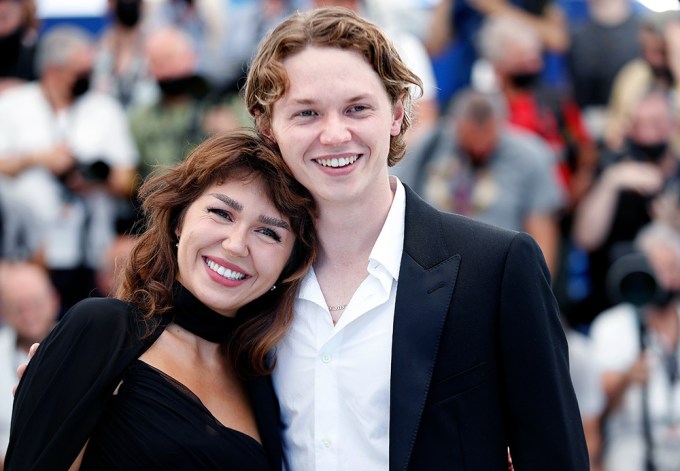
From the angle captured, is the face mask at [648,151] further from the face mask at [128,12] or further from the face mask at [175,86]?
the face mask at [128,12]

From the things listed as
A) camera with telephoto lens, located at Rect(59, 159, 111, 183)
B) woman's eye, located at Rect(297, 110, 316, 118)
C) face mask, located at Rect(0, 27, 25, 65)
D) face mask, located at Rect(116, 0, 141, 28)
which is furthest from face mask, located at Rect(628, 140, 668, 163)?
face mask, located at Rect(0, 27, 25, 65)

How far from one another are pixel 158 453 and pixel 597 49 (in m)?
4.31

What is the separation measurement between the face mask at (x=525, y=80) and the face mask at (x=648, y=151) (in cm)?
65

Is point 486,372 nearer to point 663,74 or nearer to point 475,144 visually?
point 475,144

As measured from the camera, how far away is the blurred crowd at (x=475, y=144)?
5.34 metres

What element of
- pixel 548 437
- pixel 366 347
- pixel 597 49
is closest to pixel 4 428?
pixel 366 347

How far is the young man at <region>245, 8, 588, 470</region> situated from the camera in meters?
2.73

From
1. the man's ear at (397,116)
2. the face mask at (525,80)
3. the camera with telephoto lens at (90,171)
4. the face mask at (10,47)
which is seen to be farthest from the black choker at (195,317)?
the face mask at (10,47)

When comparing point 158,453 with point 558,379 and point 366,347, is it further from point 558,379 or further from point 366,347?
point 558,379

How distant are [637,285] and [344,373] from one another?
9.58 ft

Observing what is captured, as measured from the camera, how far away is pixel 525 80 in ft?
19.8

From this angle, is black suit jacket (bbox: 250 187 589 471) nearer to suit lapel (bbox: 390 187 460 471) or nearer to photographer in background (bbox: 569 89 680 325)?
suit lapel (bbox: 390 187 460 471)

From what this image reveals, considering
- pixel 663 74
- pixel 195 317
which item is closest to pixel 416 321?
pixel 195 317

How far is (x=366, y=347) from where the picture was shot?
2871 millimetres
